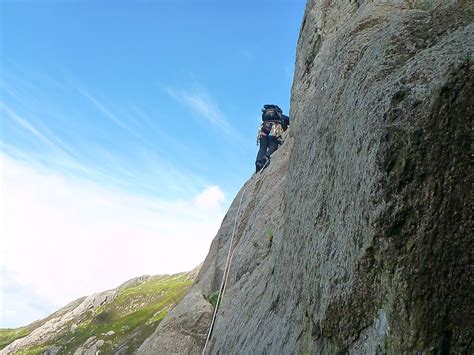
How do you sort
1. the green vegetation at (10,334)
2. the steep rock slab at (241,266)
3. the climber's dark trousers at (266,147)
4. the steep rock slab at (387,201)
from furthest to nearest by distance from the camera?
the green vegetation at (10,334), the climber's dark trousers at (266,147), the steep rock slab at (241,266), the steep rock slab at (387,201)

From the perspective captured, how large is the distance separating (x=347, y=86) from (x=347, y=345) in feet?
17.4

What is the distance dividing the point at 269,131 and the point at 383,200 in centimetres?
2475

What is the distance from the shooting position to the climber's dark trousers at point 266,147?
3028cm

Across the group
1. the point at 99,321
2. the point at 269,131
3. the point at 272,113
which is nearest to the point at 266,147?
the point at 269,131

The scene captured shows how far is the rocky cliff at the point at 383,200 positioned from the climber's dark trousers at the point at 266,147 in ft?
57.7

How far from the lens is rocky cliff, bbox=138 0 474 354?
5602mm

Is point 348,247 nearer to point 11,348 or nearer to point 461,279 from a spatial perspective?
point 461,279

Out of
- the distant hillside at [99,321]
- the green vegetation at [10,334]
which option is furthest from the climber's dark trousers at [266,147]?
the green vegetation at [10,334]

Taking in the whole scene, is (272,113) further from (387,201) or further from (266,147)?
(387,201)

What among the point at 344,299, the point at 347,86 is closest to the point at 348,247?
the point at 344,299

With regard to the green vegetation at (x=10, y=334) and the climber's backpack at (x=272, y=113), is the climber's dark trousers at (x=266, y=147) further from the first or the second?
the green vegetation at (x=10, y=334)

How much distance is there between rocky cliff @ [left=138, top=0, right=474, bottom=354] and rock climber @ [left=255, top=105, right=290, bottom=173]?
58.0 ft

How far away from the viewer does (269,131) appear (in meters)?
30.8

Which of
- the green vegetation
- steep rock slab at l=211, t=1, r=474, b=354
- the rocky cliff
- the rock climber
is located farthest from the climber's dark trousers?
the green vegetation
